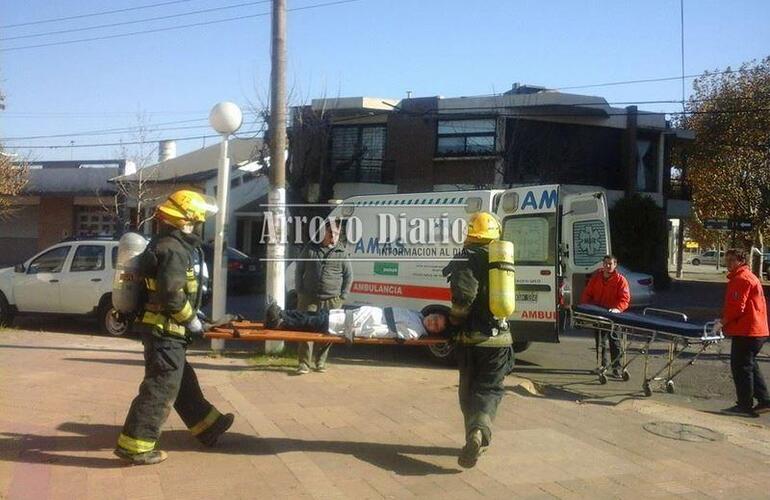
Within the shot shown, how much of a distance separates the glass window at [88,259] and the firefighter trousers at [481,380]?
9126 millimetres

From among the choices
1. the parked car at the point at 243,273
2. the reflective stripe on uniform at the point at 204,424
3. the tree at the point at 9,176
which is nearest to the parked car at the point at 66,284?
the reflective stripe on uniform at the point at 204,424

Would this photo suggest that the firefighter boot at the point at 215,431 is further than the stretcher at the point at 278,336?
No

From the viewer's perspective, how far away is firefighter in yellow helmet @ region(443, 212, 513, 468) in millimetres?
5754

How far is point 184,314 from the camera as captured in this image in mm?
5582

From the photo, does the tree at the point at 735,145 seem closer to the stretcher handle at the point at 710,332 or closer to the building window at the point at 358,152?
the building window at the point at 358,152

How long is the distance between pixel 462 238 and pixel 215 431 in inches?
214

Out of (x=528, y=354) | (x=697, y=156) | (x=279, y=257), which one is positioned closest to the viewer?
(x=279, y=257)

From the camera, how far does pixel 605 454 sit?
6363 mm

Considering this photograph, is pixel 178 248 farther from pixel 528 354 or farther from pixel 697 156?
pixel 697 156

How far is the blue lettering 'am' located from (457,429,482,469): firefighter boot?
4904 millimetres

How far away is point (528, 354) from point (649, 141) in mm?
22012

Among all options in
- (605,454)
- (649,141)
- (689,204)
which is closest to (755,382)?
(605,454)

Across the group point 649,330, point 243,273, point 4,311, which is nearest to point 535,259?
point 649,330

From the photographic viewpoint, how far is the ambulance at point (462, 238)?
10.0m
